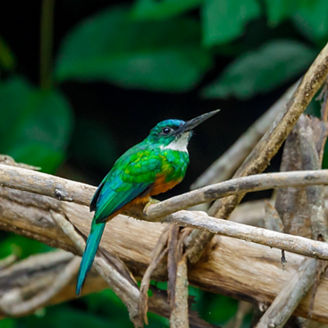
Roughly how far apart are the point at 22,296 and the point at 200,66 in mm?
1641

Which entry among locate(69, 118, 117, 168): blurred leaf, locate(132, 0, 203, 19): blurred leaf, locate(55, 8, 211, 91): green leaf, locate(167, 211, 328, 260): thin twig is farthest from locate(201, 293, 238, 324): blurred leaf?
locate(167, 211, 328, 260): thin twig

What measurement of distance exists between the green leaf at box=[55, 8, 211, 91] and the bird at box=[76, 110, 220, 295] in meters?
1.74

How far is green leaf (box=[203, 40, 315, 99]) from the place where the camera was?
350 centimetres

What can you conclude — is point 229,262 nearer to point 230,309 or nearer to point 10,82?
point 230,309

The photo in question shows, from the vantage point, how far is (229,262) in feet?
6.49

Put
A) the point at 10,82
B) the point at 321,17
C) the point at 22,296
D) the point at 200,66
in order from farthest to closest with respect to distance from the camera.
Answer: the point at 10,82
the point at 200,66
the point at 321,17
the point at 22,296

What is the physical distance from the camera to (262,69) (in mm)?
3555

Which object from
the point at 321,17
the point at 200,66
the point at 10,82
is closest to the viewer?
the point at 321,17

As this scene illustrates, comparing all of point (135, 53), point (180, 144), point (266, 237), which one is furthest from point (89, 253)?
point (135, 53)

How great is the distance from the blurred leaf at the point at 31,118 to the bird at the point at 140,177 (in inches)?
66.5

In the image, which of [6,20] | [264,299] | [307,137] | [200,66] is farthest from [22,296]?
[6,20]

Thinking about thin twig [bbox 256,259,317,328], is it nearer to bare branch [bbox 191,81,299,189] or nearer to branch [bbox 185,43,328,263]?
branch [bbox 185,43,328,263]

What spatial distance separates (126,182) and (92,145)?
243 cm

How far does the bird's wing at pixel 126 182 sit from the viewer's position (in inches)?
69.3
